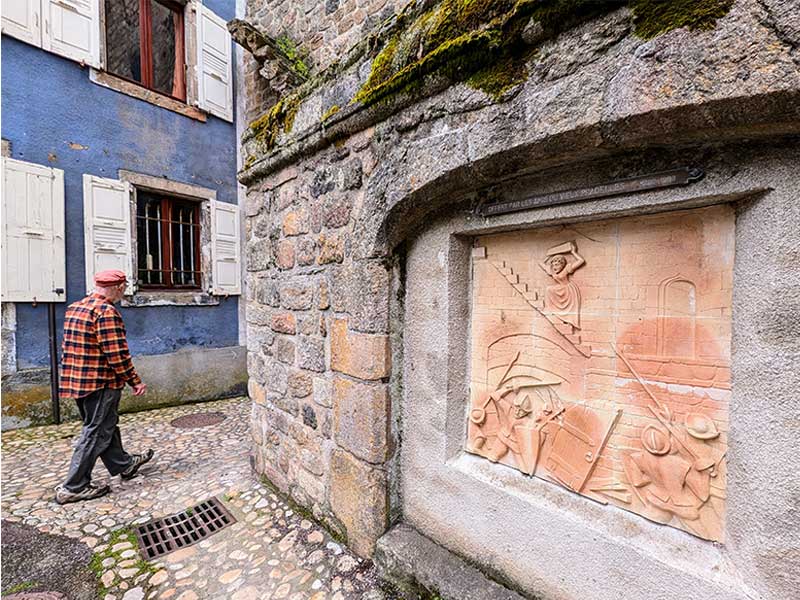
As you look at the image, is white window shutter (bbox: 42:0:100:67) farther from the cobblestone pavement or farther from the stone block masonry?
the cobblestone pavement

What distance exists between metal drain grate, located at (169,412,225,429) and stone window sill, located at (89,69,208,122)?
3954 millimetres

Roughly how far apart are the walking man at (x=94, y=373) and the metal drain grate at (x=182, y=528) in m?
0.70

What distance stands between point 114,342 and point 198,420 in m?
2.08

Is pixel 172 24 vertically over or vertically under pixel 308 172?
over

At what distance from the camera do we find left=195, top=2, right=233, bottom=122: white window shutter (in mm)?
5160

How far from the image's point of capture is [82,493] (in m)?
2.55

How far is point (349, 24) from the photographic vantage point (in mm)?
4199

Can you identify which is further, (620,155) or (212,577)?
(212,577)

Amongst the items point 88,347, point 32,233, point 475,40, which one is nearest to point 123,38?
point 32,233

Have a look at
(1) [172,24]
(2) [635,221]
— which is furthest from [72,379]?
(1) [172,24]

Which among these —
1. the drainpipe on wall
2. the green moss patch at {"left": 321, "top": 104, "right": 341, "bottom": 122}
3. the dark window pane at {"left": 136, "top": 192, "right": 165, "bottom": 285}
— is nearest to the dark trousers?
the drainpipe on wall

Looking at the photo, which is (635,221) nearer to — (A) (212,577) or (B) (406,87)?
(B) (406,87)

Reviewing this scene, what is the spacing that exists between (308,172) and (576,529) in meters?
2.09

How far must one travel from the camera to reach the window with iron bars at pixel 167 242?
4906 mm
